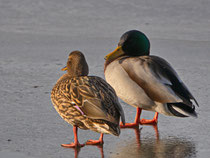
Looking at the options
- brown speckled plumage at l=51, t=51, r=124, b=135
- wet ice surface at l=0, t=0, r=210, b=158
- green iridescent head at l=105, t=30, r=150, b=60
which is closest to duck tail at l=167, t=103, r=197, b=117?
wet ice surface at l=0, t=0, r=210, b=158

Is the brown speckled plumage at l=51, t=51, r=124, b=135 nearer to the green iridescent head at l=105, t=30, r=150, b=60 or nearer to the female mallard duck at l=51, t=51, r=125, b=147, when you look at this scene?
the female mallard duck at l=51, t=51, r=125, b=147

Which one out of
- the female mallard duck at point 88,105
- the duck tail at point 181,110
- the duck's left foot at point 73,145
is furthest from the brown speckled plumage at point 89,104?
the duck tail at point 181,110

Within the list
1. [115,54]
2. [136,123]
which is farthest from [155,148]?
[115,54]

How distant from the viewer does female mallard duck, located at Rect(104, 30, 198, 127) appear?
13.4 feet

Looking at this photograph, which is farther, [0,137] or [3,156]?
[0,137]

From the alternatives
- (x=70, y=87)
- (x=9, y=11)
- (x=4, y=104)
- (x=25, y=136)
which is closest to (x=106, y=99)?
(x=70, y=87)

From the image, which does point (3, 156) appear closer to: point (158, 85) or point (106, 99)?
point (106, 99)

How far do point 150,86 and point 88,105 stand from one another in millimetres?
913

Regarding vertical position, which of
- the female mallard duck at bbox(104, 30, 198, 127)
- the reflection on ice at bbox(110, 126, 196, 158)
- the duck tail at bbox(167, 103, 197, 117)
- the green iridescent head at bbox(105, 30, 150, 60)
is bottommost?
the reflection on ice at bbox(110, 126, 196, 158)

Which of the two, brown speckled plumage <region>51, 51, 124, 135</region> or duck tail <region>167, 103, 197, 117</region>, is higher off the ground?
brown speckled plumage <region>51, 51, 124, 135</region>

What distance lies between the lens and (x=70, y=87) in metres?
3.68

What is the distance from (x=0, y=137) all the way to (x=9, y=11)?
4.99 metres

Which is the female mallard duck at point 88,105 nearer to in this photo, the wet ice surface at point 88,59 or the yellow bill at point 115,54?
the wet ice surface at point 88,59

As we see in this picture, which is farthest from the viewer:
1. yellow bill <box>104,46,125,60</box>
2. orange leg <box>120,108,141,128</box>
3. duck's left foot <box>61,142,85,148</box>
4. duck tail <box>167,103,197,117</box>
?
yellow bill <box>104,46,125,60</box>
